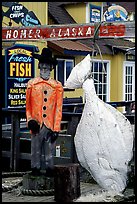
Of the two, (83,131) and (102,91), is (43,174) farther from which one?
(102,91)

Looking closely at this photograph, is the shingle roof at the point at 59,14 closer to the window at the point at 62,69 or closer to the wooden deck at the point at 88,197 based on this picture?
the window at the point at 62,69

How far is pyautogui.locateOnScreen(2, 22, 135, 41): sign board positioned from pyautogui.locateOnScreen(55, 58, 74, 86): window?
8476mm

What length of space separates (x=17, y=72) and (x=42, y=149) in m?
7.16

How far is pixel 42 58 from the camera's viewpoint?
6.66 meters

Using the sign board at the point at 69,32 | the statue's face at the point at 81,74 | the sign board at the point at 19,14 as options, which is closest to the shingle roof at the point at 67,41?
the sign board at the point at 19,14

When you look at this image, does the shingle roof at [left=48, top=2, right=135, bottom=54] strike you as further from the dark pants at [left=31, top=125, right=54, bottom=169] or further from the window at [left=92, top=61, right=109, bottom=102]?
the dark pants at [left=31, top=125, right=54, bottom=169]

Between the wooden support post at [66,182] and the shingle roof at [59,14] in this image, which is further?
the shingle roof at [59,14]

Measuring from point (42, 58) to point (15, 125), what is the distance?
2.18 meters

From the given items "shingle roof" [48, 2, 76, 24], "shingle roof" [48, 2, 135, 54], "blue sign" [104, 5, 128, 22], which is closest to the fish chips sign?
"shingle roof" [48, 2, 135, 54]

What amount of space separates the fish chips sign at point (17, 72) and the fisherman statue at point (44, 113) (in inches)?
267

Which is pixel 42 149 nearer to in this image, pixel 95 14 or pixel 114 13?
pixel 114 13

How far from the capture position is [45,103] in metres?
6.61

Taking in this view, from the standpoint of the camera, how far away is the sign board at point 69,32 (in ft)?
20.9

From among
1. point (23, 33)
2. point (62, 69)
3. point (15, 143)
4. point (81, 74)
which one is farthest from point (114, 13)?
point (81, 74)
